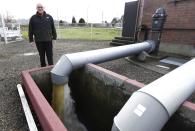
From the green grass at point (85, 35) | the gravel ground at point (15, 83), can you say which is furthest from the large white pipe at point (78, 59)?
the green grass at point (85, 35)

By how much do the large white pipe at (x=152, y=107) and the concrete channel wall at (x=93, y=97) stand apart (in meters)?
0.22

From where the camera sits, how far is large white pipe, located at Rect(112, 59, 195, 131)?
3.84ft

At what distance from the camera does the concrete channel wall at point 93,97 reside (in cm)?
143

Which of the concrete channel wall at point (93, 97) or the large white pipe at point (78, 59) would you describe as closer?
the concrete channel wall at point (93, 97)

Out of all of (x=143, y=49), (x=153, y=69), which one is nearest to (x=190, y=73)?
(x=153, y=69)

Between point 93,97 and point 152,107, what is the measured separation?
5.43 ft

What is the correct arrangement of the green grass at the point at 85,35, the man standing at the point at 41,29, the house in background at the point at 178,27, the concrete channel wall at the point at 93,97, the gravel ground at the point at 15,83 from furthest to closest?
the green grass at the point at 85,35
the house in background at the point at 178,27
the man standing at the point at 41,29
the gravel ground at the point at 15,83
the concrete channel wall at the point at 93,97

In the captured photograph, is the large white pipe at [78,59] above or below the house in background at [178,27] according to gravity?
below

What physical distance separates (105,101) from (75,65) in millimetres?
756

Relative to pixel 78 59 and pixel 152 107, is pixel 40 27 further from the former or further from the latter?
pixel 152 107

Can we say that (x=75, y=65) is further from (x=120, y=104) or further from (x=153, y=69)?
(x=153, y=69)

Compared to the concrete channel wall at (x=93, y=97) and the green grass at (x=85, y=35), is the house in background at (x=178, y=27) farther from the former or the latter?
the green grass at (x=85, y=35)

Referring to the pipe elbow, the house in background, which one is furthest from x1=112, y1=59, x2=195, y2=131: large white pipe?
the house in background

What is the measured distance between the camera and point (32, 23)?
3.19m
